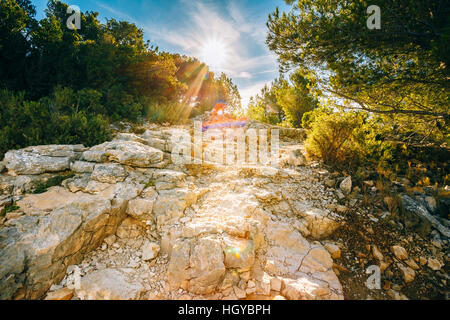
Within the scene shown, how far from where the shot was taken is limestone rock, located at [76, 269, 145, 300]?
7.45ft

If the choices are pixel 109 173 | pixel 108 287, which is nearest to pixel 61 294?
pixel 108 287

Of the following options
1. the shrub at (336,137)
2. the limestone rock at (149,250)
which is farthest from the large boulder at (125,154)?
the shrub at (336,137)

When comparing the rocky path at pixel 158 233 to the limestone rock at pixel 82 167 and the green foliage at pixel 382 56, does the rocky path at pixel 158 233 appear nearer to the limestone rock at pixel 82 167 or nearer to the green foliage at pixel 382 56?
the limestone rock at pixel 82 167

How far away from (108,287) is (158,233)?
0.96 metres

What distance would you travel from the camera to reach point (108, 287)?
7.67 feet

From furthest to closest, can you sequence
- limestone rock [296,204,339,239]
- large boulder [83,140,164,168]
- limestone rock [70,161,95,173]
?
large boulder [83,140,164,168] → limestone rock [70,161,95,173] → limestone rock [296,204,339,239]

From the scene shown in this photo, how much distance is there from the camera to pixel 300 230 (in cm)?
324

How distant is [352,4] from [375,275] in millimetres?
5264

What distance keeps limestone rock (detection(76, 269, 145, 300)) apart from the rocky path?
13 mm

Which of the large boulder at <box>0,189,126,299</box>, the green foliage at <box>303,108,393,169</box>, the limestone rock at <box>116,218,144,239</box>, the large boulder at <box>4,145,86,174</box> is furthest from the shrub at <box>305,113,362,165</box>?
the large boulder at <box>4,145,86,174</box>

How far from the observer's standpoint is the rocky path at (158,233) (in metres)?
2.38

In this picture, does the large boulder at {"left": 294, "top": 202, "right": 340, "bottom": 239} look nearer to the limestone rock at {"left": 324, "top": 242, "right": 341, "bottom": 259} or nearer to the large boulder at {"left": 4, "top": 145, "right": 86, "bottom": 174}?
the limestone rock at {"left": 324, "top": 242, "right": 341, "bottom": 259}
